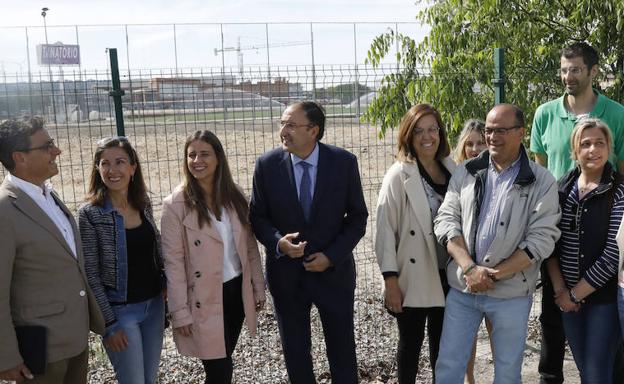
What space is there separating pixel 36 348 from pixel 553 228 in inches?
106

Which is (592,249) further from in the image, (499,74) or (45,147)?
(45,147)

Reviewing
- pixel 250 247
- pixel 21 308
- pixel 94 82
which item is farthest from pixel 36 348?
pixel 94 82

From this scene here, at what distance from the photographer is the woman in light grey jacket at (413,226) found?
13.0 feet

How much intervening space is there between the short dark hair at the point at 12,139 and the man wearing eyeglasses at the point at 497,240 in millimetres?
2241

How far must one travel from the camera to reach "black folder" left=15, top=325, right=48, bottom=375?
3.07m

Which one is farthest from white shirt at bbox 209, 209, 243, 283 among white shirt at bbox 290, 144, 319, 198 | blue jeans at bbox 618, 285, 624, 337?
blue jeans at bbox 618, 285, 624, 337

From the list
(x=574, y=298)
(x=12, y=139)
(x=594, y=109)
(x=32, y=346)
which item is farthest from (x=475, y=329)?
(x=12, y=139)

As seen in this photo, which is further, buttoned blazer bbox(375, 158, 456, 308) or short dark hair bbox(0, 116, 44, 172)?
buttoned blazer bbox(375, 158, 456, 308)

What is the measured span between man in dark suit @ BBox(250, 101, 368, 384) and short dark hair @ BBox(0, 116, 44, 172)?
4.38 ft

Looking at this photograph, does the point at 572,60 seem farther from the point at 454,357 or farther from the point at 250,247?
the point at 250,247

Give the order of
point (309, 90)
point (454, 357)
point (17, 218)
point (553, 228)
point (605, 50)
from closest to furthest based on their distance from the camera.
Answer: point (17, 218) < point (553, 228) < point (454, 357) < point (309, 90) < point (605, 50)

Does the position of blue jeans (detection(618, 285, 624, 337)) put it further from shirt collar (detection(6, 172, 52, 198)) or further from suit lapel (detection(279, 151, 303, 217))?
shirt collar (detection(6, 172, 52, 198))

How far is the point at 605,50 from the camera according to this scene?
5.93m

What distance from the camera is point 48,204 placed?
330cm
